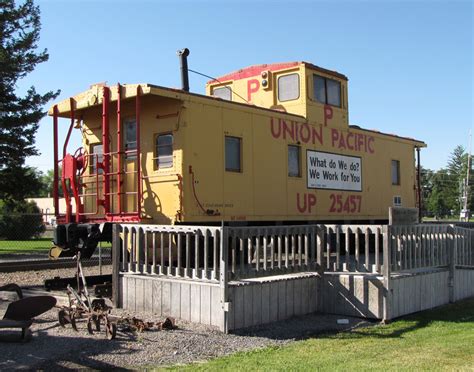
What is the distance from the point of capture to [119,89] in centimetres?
980

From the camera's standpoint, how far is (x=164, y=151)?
10.2m

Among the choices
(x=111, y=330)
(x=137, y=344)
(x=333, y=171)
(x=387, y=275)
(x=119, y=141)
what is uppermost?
(x=119, y=141)

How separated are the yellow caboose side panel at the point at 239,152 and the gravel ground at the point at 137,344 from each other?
274cm

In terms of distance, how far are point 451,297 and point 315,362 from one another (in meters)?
5.34

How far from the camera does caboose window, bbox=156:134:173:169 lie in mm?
10023

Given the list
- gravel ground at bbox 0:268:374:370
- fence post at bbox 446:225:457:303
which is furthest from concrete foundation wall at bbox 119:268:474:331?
fence post at bbox 446:225:457:303

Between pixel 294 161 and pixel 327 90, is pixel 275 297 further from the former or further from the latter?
pixel 327 90

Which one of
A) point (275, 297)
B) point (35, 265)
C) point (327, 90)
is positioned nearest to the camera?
point (275, 297)

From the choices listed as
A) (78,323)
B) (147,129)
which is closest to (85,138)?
(147,129)

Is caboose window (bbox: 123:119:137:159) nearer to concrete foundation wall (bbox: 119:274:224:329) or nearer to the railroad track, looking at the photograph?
concrete foundation wall (bbox: 119:274:224:329)

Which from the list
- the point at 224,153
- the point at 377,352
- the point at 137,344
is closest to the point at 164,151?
the point at 224,153

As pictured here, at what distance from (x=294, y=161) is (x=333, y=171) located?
142 cm

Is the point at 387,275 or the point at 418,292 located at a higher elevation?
the point at 387,275

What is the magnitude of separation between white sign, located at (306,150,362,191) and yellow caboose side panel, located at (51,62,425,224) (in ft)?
0.08
